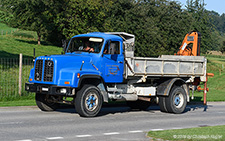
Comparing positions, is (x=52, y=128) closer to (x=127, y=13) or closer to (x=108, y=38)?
(x=108, y=38)

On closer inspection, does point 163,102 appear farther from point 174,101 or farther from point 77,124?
point 77,124

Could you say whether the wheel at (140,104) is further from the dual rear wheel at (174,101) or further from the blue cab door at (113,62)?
the blue cab door at (113,62)

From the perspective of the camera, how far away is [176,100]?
17.6 meters

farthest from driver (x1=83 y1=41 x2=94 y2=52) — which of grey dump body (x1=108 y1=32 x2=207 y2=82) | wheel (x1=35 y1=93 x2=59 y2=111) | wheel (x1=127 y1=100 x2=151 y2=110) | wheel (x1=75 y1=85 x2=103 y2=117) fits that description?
wheel (x1=127 y1=100 x2=151 y2=110)

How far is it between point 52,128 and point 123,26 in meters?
50.9

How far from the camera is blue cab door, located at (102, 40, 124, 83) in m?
15.6

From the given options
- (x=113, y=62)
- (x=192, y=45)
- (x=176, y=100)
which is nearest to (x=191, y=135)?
(x=113, y=62)

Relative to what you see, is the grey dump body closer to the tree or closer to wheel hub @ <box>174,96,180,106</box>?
wheel hub @ <box>174,96,180,106</box>

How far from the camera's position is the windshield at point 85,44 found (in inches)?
617

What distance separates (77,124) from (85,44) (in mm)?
4350

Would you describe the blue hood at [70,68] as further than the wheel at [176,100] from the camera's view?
No

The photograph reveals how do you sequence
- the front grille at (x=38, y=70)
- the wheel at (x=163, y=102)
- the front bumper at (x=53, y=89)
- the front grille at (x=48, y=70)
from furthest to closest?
the wheel at (x=163, y=102)
the front grille at (x=38, y=70)
the front grille at (x=48, y=70)
the front bumper at (x=53, y=89)

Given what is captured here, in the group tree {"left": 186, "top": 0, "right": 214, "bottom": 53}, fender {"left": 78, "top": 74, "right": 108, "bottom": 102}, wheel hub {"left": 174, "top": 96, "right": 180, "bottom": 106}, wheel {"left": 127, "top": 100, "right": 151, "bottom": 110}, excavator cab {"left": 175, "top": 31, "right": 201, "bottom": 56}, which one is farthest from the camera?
tree {"left": 186, "top": 0, "right": 214, "bottom": 53}

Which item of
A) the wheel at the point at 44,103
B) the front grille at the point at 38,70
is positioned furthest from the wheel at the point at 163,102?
the front grille at the point at 38,70
